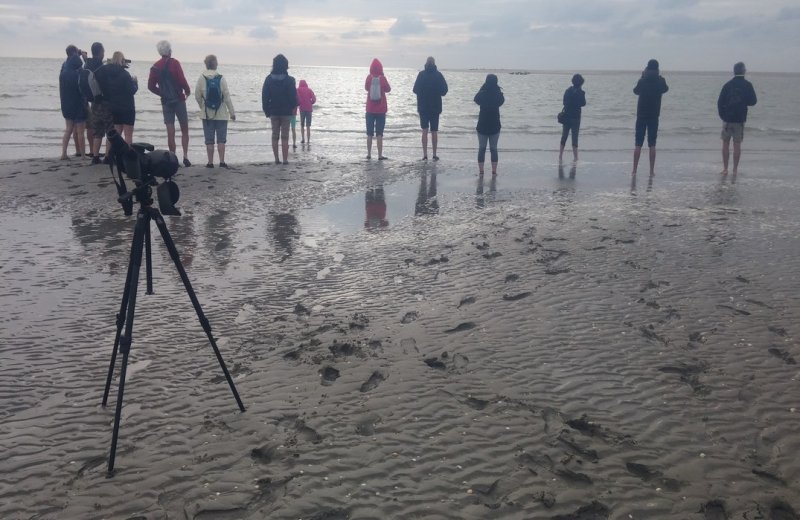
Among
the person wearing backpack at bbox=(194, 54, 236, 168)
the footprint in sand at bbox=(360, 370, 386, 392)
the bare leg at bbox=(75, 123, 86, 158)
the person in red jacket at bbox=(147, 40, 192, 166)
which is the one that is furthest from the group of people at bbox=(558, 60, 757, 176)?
the bare leg at bbox=(75, 123, 86, 158)

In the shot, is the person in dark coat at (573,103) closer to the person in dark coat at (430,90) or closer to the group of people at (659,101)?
the group of people at (659,101)

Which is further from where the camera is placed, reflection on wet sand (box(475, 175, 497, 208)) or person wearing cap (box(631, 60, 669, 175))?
person wearing cap (box(631, 60, 669, 175))

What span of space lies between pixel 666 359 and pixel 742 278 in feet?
8.27

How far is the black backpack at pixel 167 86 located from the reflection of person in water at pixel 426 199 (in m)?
5.00

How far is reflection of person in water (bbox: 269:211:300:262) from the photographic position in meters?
7.66

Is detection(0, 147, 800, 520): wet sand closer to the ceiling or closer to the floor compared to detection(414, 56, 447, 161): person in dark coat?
closer to the floor

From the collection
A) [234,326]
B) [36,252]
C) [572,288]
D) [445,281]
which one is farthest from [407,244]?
[36,252]

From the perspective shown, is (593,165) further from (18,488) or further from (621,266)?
(18,488)

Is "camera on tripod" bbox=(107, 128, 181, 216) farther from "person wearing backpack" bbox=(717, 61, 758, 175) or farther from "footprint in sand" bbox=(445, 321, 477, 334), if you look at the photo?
"person wearing backpack" bbox=(717, 61, 758, 175)

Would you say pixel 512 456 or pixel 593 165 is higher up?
pixel 593 165

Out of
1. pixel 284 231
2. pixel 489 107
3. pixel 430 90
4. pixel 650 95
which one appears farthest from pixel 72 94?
pixel 650 95

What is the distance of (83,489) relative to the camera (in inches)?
122

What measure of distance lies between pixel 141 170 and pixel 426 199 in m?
7.81

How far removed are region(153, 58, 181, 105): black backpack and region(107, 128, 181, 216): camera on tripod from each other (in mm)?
9093
